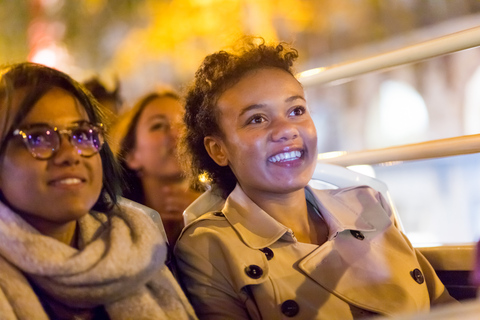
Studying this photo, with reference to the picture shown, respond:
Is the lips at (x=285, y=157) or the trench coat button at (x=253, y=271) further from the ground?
the lips at (x=285, y=157)

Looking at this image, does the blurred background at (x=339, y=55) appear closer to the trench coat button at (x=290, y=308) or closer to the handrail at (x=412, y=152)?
the handrail at (x=412, y=152)

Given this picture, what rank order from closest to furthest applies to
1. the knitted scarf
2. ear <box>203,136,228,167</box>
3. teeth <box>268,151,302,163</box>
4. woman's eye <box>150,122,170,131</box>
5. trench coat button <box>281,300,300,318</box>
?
the knitted scarf
trench coat button <box>281,300,300,318</box>
teeth <box>268,151,302,163</box>
ear <box>203,136,228,167</box>
woman's eye <box>150,122,170,131</box>

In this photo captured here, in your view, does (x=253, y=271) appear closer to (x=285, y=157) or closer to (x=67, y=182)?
(x=285, y=157)

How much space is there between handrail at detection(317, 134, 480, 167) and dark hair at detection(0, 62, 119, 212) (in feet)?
2.52

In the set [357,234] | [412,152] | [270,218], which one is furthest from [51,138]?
[412,152]

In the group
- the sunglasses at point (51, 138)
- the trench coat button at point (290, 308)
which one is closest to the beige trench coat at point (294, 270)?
the trench coat button at point (290, 308)

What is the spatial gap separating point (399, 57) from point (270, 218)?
618mm

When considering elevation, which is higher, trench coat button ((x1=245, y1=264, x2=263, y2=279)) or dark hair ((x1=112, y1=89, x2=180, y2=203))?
dark hair ((x1=112, y1=89, x2=180, y2=203))

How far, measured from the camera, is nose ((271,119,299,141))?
1.07 m

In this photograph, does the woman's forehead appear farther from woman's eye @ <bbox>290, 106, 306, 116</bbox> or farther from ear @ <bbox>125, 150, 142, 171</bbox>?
woman's eye @ <bbox>290, 106, 306, 116</bbox>

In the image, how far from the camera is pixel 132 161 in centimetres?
120

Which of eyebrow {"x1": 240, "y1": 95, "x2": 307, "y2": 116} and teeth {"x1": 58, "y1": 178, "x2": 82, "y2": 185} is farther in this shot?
eyebrow {"x1": 240, "y1": 95, "x2": 307, "y2": 116}

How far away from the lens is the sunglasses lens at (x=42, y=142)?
78 centimetres

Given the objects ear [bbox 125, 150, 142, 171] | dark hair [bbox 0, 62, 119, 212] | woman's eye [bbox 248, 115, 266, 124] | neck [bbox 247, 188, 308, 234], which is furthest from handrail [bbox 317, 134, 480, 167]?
dark hair [bbox 0, 62, 119, 212]
